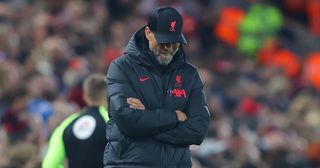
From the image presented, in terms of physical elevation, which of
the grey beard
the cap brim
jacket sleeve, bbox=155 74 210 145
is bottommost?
jacket sleeve, bbox=155 74 210 145

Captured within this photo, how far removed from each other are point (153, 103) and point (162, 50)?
38 centimetres

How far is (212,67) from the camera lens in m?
18.0

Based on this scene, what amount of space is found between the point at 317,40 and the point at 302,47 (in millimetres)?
298

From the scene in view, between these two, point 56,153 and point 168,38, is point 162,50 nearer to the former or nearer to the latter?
point 168,38

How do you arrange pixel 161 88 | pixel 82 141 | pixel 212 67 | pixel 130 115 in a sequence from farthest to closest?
pixel 212 67 < pixel 82 141 < pixel 161 88 < pixel 130 115

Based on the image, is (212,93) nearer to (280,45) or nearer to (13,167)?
(280,45)

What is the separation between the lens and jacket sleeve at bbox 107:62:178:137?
8.43 metres

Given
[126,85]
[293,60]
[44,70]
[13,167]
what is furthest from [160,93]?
[293,60]

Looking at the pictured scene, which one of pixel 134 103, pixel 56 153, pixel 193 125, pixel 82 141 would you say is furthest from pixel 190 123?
pixel 56 153

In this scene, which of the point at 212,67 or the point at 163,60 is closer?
the point at 163,60

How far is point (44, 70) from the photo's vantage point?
15055mm

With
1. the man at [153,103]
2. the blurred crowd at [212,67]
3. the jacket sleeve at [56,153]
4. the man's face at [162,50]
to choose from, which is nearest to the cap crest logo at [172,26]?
the man at [153,103]

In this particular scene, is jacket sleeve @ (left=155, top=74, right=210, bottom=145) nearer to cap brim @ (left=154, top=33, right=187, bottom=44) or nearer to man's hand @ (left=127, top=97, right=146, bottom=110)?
man's hand @ (left=127, top=97, right=146, bottom=110)

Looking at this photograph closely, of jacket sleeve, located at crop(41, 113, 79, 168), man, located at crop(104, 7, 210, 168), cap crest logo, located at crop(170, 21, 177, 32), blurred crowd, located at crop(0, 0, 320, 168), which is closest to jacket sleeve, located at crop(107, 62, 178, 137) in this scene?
man, located at crop(104, 7, 210, 168)
